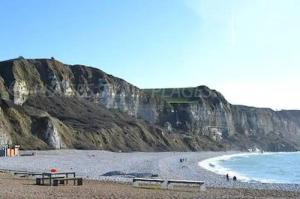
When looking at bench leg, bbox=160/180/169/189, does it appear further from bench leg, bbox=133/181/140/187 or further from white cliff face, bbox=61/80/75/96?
white cliff face, bbox=61/80/75/96

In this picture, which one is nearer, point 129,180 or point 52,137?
point 129,180

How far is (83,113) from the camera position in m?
119

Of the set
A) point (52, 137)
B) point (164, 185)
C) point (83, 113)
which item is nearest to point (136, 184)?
point (164, 185)

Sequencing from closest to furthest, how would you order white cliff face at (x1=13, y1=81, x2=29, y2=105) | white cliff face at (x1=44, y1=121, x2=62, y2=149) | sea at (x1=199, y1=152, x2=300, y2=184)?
sea at (x1=199, y1=152, x2=300, y2=184)
white cliff face at (x1=44, y1=121, x2=62, y2=149)
white cliff face at (x1=13, y1=81, x2=29, y2=105)

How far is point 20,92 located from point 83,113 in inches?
671

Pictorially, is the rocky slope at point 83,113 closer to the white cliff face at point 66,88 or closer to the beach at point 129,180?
the white cliff face at point 66,88

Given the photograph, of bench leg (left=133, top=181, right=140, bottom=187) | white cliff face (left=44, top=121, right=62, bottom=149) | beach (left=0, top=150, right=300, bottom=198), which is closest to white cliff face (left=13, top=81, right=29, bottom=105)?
white cliff face (left=44, top=121, right=62, bottom=149)

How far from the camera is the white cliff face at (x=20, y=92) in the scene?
10761cm

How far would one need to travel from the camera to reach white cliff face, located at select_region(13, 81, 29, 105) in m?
108

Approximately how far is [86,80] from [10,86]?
1314 inches

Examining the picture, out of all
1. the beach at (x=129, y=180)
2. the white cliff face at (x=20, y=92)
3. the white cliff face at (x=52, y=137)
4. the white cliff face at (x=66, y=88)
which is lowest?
the beach at (x=129, y=180)

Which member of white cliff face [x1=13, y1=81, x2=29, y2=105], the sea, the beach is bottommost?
the sea

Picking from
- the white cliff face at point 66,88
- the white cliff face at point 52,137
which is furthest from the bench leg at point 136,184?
the white cliff face at point 66,88

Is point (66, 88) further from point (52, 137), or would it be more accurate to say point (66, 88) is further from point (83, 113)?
point (52, 137)
